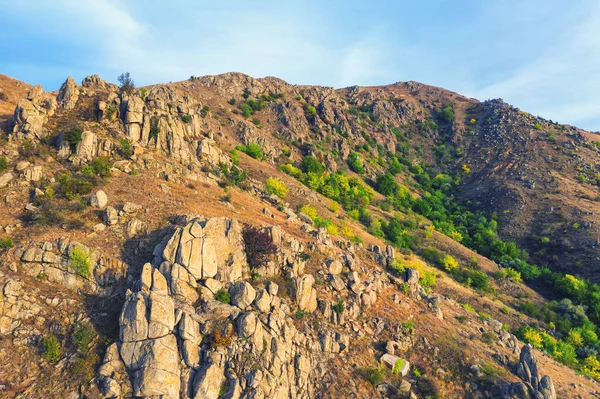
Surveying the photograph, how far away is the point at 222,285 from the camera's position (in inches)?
961

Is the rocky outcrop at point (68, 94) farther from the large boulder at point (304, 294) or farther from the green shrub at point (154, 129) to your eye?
the large boulder at point (304, 294)

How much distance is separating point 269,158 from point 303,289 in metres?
50.7

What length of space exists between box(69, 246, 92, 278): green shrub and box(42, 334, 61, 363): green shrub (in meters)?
4.62

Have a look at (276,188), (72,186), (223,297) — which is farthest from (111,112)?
(223,297)

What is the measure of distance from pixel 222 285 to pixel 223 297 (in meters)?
1.03

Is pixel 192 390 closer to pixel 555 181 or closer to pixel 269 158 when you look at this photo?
pixel 269 158

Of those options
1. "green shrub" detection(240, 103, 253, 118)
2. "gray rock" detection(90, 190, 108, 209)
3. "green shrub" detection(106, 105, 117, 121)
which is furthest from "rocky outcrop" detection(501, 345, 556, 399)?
"green shrub" detection(240, 103, 253, 118)

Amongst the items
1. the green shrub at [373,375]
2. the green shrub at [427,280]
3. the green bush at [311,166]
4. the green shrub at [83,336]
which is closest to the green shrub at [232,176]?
the green shrub at [83,336]

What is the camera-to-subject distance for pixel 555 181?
7962cm

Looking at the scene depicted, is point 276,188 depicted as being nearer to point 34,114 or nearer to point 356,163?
point 34,114

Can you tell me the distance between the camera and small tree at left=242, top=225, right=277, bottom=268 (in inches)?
1066

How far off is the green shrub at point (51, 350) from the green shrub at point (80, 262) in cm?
462

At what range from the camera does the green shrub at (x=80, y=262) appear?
23125 mm

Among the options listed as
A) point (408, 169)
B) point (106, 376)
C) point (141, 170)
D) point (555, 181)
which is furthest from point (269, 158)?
point (555, 181)
